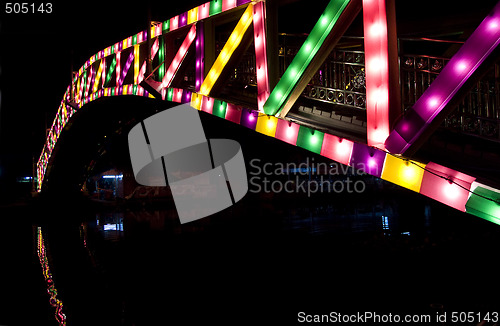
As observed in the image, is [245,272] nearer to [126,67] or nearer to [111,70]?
[126,67]

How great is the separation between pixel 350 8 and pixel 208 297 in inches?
243

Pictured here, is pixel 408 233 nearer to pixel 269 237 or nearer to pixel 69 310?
pixel 269 237

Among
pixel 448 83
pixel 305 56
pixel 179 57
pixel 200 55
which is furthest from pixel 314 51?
pixel 179 57

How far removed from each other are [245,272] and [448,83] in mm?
8093

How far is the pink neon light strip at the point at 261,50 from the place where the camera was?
7.91 meters

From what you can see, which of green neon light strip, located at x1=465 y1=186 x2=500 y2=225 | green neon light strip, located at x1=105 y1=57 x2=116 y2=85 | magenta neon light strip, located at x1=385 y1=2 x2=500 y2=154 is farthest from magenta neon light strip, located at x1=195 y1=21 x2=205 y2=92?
green neon light strip, located at x1=465 y1=186 x2=500 y2=225

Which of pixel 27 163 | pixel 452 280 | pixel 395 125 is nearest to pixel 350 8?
pixel 395 125

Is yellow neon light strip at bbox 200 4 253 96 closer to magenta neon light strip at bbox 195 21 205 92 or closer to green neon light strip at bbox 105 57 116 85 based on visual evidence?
magenta neon light strip at bbox 195 21 205 92

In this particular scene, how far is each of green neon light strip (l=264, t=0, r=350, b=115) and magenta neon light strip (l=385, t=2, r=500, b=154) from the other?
188 cm

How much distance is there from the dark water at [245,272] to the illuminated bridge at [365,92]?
3.38 metres

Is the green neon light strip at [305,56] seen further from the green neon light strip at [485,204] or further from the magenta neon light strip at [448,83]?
the green neon light strip at [485,204]

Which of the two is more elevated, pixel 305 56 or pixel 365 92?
pixel 305 56

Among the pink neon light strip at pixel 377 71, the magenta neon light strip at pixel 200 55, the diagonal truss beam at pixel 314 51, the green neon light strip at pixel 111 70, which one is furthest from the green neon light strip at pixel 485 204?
the green neon light strip at pixel 111 70

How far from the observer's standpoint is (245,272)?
11.7 meters
